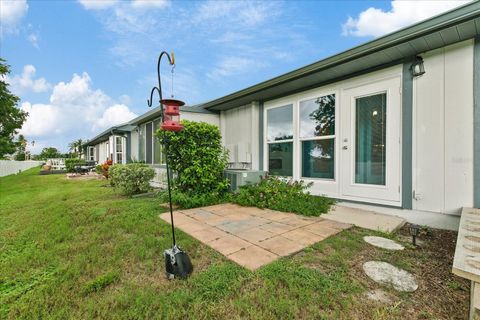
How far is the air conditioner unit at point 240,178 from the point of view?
5.03 metres

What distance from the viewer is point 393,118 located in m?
3.52

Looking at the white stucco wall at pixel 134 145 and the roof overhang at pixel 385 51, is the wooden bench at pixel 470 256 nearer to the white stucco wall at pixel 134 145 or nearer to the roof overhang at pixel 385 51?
the roof overhang at pixel 385 51

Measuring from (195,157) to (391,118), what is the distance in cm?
356

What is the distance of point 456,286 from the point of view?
67.3 inches

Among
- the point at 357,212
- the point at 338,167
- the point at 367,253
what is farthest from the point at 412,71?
the point at 367,253

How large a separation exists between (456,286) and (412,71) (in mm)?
2958

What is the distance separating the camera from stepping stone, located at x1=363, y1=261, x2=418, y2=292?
1.73m

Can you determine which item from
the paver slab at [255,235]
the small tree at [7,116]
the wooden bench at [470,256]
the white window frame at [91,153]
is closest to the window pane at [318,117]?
→ the wooden bench at [470,256]

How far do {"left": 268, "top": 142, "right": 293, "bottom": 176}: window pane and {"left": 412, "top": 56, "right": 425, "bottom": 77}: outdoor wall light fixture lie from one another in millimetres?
2514

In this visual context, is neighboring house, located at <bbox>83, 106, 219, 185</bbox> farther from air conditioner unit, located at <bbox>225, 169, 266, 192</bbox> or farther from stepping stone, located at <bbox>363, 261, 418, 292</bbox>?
stepping stone, located at <bbox>363, 261, 418, 292</bbox>

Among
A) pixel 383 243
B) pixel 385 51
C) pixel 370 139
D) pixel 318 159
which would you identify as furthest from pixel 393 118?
pixel 383 243

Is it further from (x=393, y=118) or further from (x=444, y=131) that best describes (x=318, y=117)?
(x=444, y=131)

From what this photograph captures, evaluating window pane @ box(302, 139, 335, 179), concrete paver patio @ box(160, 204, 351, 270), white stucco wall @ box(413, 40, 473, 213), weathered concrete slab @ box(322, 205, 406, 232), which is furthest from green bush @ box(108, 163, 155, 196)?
white stucco wall @ box(413, 40, 473, 213)

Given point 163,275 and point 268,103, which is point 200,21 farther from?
point 163,275
